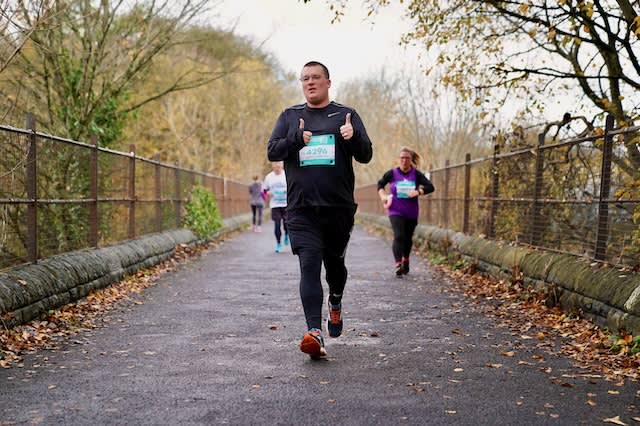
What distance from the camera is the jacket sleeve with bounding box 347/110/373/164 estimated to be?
17.8 feet

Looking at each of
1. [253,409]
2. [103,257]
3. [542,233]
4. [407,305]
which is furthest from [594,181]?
[103,257]

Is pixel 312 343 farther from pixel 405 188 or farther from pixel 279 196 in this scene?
pixel 279 196

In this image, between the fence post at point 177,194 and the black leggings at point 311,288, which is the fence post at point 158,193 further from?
the black leggings at point 311,288

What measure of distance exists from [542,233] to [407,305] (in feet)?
6.67

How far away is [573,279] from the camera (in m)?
7.02

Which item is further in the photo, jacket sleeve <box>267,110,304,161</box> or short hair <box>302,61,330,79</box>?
short hair <box>302,61,330,79</box>

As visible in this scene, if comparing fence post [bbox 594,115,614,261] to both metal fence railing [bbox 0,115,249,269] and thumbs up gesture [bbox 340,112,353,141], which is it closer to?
thumbs up gesture [bbox 340,112,353,141]

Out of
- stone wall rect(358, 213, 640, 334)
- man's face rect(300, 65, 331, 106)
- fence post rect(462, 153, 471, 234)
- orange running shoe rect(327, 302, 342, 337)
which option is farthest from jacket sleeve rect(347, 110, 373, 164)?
fence post rect(462, 153, 471, 234)

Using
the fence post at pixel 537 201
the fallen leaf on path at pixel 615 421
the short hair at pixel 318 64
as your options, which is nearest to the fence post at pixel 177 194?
the fence post at pixel 537 201

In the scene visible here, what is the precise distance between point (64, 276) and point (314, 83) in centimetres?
353

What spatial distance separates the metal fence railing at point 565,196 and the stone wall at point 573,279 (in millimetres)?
216

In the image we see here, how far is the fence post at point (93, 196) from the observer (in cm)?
945

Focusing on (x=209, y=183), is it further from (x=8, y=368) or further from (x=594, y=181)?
(x=8, y=368)

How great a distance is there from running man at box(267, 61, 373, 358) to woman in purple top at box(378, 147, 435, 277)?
547 cm
